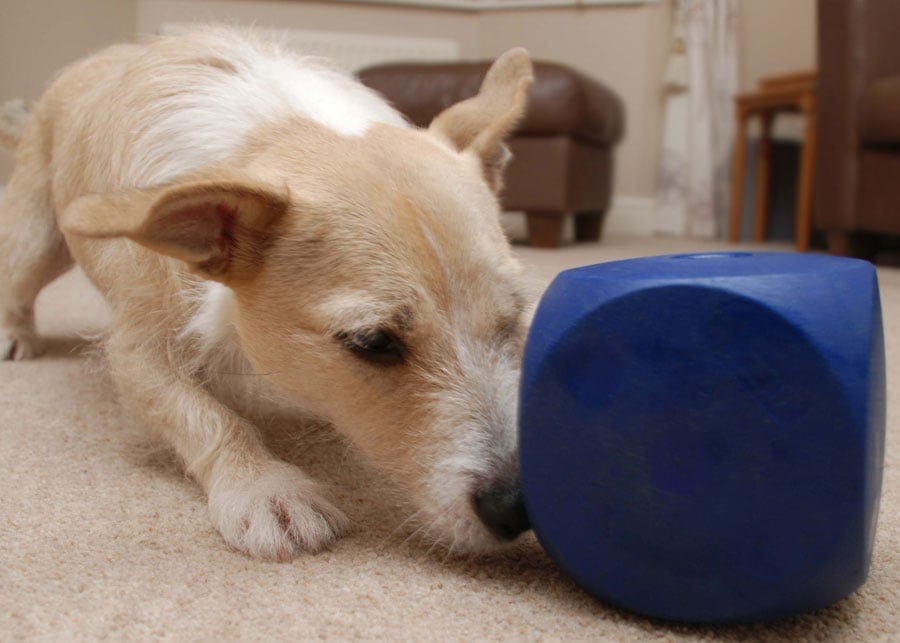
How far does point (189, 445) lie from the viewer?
5.18 ft

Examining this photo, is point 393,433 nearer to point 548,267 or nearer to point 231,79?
point 231,79

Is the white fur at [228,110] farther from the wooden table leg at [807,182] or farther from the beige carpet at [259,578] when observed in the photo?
the wooden table leg at [807,182]

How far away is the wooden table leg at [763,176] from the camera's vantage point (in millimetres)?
6504

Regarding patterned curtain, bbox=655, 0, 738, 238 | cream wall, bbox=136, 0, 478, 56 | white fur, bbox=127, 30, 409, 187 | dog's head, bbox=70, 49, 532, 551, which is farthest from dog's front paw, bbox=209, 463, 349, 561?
patterned curtain, bbox=655, 0, 738, 238

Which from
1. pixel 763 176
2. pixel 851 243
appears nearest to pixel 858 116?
pixel 851 243

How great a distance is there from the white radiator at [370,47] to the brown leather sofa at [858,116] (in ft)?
11.6

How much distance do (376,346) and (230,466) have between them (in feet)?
1.29

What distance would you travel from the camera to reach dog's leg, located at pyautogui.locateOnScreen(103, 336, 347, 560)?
1.29m

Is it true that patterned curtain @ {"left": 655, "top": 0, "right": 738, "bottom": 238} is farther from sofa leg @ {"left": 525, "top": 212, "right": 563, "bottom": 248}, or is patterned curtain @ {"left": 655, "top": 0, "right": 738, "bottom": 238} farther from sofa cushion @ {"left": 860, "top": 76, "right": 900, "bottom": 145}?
sofa cushion @ {"left": 860, "top": 76, "right": 900, "bottom": 145}

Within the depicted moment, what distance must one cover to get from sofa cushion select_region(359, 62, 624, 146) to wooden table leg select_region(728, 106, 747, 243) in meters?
1.03

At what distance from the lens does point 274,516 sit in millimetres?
1314

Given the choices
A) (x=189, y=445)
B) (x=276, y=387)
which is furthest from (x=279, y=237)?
(x=189, y=445)

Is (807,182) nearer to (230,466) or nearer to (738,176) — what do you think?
(738,176)

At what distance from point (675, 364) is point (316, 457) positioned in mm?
945
